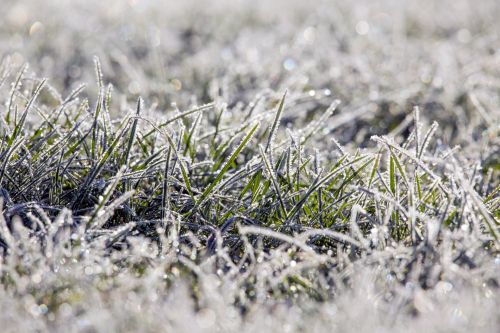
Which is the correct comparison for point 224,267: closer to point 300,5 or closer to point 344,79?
point 344,79

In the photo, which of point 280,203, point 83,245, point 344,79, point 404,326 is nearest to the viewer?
point 404,326

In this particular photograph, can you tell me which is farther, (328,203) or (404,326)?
(328,203)

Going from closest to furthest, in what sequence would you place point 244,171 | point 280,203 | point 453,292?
1. point 453,292
2. point 280,203
3. point 244,171

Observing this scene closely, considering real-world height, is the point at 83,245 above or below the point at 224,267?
above

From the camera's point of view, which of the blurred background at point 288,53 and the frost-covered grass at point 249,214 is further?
the blurred background at point 288,53

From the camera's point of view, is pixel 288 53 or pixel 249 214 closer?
pixel 249 214

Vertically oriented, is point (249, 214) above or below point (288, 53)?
below

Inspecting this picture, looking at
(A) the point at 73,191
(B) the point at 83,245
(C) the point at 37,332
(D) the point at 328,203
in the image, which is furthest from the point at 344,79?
(C) the point at 37,332

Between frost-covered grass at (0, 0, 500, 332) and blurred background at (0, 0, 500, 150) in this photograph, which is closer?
frost-covered grass at (0, 0, 500, 332)
